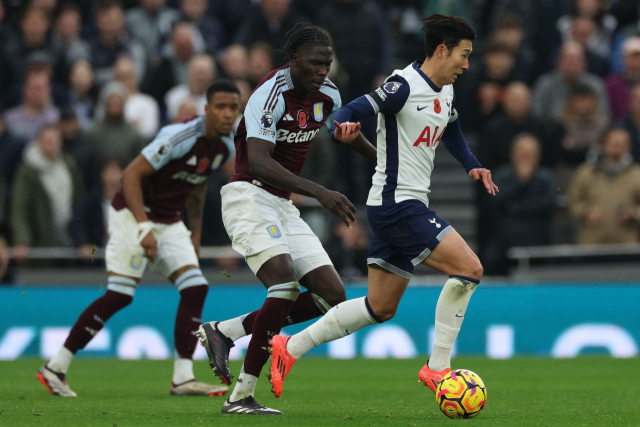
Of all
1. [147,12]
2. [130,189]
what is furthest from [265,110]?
[147,12]

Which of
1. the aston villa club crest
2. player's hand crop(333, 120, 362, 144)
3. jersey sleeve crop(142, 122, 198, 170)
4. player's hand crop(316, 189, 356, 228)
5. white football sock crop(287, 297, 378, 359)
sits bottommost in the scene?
white football sock crop(287, 297, 378, 359)

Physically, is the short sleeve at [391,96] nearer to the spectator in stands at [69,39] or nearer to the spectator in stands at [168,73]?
the spectator in stands at [168,73]

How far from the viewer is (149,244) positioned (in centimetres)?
737

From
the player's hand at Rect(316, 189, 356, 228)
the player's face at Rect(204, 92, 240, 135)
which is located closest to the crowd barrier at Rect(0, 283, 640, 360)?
the player's face at Rect(204, 92, 240, 135)

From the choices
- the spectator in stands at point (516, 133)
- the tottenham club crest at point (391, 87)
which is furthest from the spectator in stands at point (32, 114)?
the tottenham club crest at point (391, 87)

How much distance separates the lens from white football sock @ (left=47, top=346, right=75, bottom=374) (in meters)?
7.62

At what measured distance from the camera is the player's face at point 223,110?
7.45 m

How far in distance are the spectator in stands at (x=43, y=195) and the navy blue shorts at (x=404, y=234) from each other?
6.61 m

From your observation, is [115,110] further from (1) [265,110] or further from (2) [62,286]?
(1) [265,110]

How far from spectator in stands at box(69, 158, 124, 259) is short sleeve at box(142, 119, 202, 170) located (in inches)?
153

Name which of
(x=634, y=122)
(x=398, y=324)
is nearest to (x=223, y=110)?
(x=398, y=324)

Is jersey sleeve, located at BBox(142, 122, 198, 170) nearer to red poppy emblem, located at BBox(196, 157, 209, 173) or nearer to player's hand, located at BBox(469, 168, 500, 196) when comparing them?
red poppy emblem, located at BBox(196, 157, 209, 173)

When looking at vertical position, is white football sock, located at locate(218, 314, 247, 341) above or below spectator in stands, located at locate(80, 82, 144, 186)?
below

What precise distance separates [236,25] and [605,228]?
694cm
